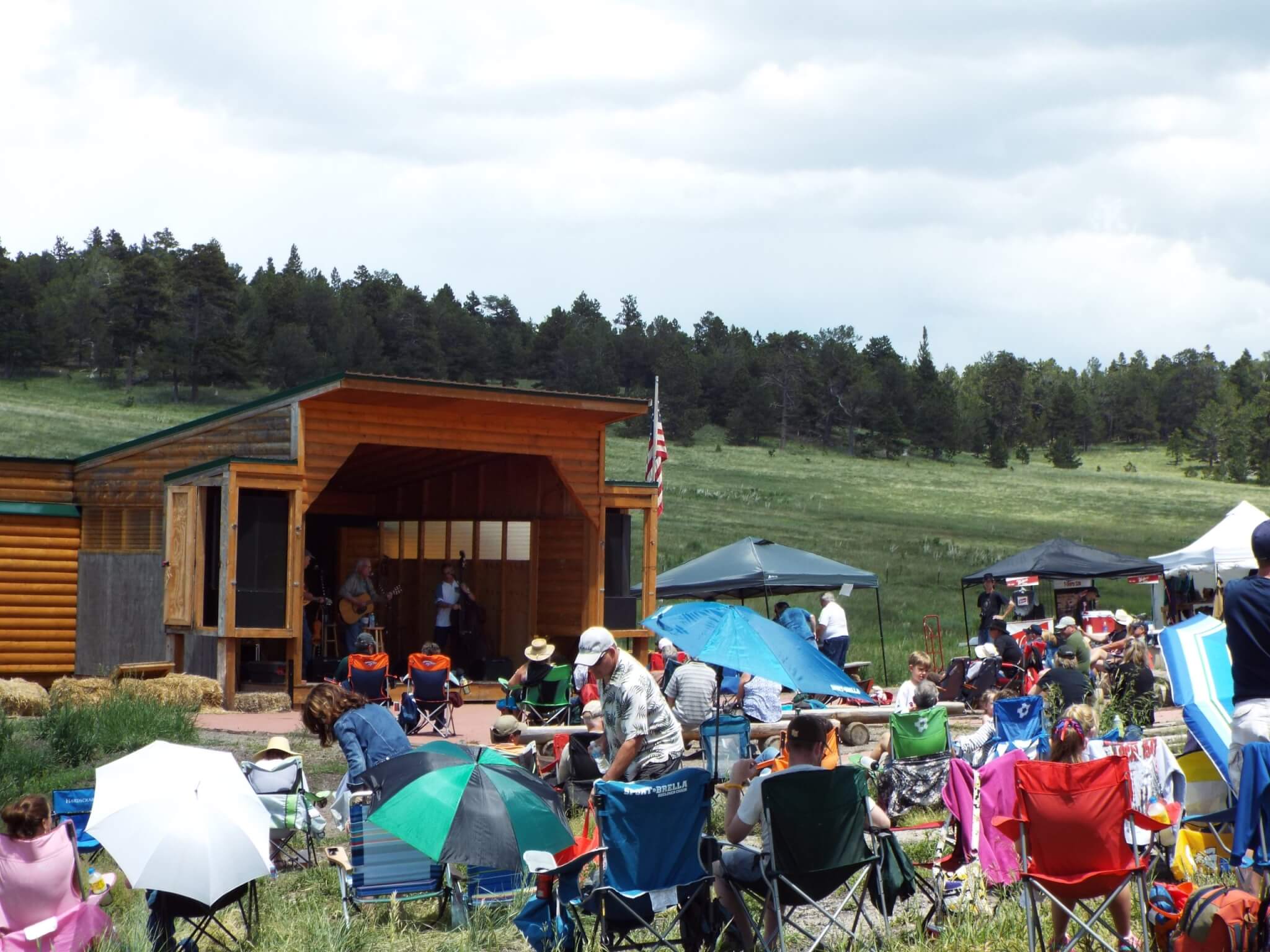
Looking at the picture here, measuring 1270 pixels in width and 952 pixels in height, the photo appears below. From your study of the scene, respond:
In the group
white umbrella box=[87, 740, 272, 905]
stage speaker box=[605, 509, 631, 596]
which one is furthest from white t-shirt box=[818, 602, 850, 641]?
white umbrella box=[87, 740, 272, 905]

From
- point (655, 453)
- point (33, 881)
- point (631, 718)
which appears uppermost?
point (655, 453)

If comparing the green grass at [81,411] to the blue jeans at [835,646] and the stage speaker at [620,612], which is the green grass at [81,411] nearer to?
the stage speaker at [620,612]

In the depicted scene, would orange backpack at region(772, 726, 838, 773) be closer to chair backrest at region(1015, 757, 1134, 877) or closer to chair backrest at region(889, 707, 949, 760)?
chair backrest at region(889, 707, 949, 760)

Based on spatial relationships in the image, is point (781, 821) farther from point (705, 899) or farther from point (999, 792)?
point (999, 792)

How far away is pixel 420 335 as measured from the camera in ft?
259

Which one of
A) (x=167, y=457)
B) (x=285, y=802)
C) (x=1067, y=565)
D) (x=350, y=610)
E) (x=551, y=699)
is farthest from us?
(x=1067, y=565)

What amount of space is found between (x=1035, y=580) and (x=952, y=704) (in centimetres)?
530

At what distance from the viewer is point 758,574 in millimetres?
17188

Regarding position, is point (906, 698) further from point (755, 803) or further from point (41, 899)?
→ point (41, 899)

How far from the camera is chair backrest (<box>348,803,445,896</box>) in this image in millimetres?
6336

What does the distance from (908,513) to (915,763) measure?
44066 mm

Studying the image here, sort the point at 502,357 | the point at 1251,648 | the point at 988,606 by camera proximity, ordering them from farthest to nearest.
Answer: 1. the point at 502,357
2. the point at 988,606
3. the point at 1251,648

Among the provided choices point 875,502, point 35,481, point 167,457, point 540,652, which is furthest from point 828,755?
point 875,502

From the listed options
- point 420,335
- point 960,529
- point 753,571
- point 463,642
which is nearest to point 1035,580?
point 753,571
